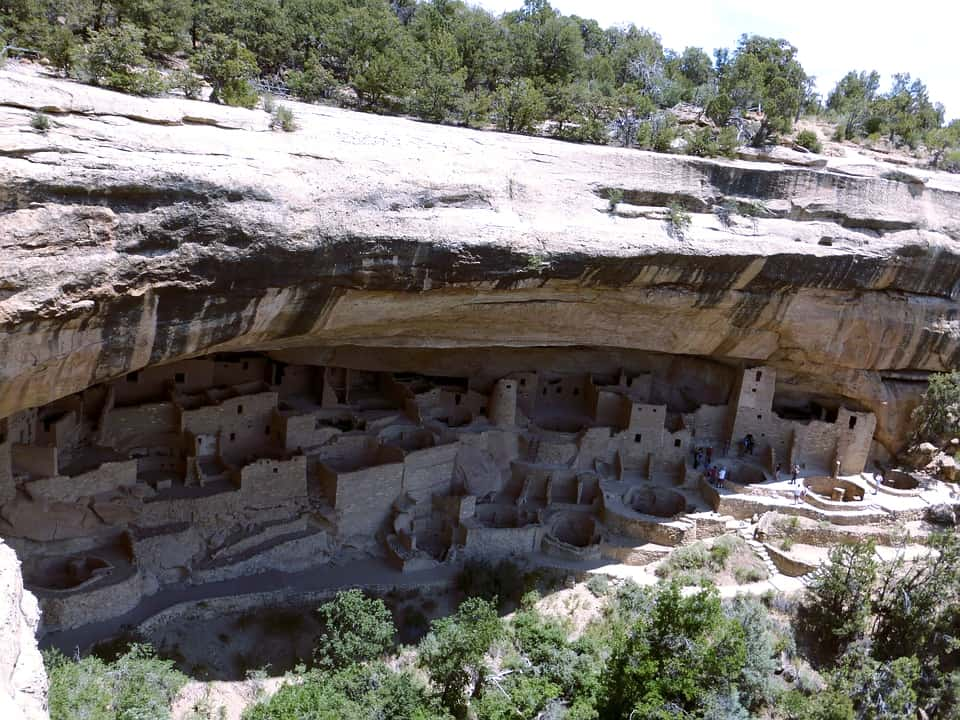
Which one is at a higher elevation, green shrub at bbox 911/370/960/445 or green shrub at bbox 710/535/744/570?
green shrub at bbox 911/370/960/445

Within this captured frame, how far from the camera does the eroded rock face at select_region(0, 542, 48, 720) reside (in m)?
4.67

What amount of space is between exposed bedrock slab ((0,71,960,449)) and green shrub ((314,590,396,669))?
480 cm

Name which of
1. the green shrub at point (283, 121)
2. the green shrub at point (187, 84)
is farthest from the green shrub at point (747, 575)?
the green shrub at point (187, 84)

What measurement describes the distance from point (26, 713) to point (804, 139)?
2085 centimetres

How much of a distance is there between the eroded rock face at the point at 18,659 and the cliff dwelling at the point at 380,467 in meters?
7.24

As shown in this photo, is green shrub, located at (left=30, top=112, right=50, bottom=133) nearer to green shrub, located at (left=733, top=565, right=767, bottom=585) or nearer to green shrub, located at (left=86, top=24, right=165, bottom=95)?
green shrub, located at (left=86, top=24, right=165, bottom=95)

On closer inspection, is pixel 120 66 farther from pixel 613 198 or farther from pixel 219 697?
pixel 219 697

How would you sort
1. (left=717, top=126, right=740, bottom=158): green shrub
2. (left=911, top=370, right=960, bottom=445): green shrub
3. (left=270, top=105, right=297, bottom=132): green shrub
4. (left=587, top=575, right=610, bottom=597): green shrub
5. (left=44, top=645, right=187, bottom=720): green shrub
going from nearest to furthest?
(left=44, top=645, right=187, bottom=720): green shrub, (left=270, top=105, right=297, bottom=132): green shrub, (left=587, top=575, right=610, bottom=597): green shrub, (left=717, top=126, right=740, bottom=158): green shrub, (left=911, top=370, right=960, bottom=445): green shrub

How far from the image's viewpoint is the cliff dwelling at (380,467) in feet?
45.1

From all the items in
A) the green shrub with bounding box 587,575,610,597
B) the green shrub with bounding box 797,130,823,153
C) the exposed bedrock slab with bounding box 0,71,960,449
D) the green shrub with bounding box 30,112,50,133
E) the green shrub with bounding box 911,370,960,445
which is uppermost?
the green shrub with bounding box 797,130,823,153

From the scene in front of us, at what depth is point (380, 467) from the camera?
16.1 m

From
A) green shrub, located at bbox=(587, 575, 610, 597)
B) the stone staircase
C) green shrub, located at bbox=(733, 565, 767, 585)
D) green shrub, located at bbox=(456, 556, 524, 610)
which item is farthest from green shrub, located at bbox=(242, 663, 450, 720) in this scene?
the stone staircase

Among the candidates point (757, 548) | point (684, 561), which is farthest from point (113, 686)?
point (757, 548)

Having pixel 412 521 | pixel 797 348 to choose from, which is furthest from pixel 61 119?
pixel 797 348
